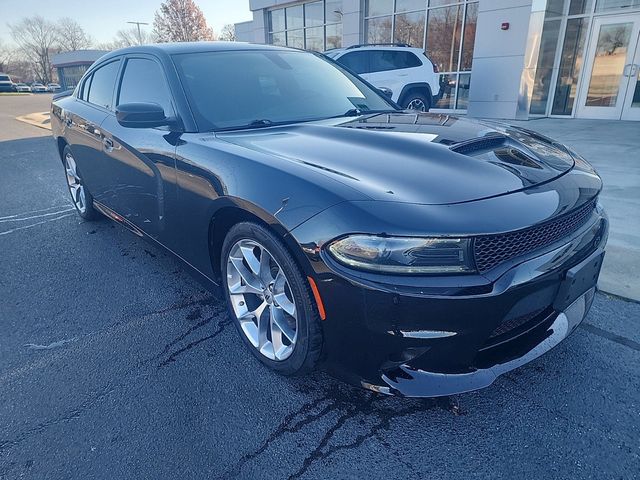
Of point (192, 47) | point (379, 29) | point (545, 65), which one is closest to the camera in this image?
point (192, 47)

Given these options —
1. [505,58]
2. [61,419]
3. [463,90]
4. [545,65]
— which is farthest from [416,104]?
[61,419]

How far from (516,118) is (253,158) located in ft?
38.0

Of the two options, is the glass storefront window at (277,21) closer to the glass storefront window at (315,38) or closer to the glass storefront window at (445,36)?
the glass storefront window at (315,38)

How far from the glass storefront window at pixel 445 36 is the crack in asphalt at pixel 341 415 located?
13195 millimetres

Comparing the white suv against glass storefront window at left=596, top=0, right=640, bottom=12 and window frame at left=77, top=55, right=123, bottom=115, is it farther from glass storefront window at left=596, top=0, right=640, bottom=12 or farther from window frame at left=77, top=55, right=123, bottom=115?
window frame at left=77, top=55, right=123, bottom=115

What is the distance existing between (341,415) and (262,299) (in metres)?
0.71

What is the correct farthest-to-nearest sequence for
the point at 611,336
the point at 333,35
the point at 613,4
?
the point at 333,35, the point at 613,4, the point at 611,336

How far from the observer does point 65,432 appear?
1907 millimetres

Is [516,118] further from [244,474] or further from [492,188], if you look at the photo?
[244,474]

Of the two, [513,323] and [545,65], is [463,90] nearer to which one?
[545,65]

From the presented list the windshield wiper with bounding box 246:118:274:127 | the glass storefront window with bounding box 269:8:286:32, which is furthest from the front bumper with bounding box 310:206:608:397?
the glass storefront window with bounding box 269:8:286:32

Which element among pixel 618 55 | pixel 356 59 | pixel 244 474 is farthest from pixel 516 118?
pixel 244 474

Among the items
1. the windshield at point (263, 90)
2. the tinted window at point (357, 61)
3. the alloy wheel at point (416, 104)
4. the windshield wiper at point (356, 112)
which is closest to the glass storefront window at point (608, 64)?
the alloy wheel at point (416, 104)

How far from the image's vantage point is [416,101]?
34.5 ft
